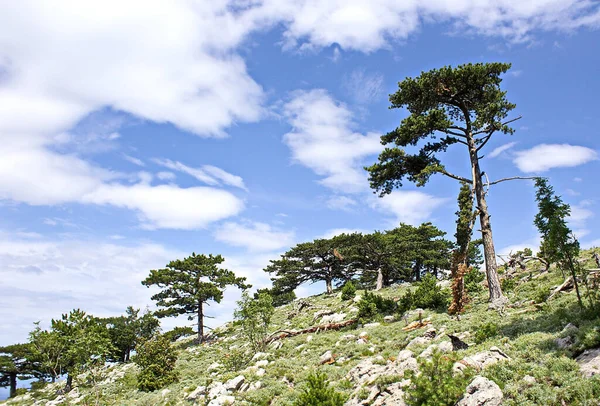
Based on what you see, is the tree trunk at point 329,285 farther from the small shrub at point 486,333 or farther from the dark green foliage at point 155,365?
the small shrub at point 486,333

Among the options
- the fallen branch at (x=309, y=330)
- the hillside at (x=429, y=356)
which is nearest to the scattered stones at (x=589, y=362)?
the hillside at (x=429, y=356)

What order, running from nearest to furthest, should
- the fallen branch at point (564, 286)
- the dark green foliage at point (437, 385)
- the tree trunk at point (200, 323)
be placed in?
the dark green foliage at point (437, 385)
the fallen branch at point (564, 286)
the tree trunk at point (200, 323)

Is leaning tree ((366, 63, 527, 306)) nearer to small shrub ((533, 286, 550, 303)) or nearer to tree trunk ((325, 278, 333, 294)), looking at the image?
small shrub ((533, 286, 550, 303))

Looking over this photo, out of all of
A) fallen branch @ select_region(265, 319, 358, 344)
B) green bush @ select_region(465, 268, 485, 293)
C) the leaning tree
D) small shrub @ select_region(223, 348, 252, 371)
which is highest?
the leaning tree

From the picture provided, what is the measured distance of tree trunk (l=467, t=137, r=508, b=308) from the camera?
62.6 ft

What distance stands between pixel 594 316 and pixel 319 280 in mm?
43898

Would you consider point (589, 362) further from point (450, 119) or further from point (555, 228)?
point (450, 119)

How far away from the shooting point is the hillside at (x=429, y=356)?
908cm

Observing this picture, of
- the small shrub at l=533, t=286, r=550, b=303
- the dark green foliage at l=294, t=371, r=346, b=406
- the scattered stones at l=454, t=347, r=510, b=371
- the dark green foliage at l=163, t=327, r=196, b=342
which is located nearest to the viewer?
the scattered stones at l=454, t=347, r=510, b=371

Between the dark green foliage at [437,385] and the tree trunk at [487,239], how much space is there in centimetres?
959

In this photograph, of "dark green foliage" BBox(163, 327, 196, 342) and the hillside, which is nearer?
the hillside

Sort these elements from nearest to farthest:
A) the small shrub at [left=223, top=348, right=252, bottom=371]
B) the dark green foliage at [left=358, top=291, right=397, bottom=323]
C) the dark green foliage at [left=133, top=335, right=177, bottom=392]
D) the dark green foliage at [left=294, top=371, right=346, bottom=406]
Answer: the dark green foliage at [left=294, top=371, right=346, bottom=406] < the small shrub at [left=223, top=348, right=252, bottom=371] < the dark green foliage at [left=133, top=335, right=177, bottom=392] < the dark green foliage at [left=358, top=291, right=397, bottom=323]

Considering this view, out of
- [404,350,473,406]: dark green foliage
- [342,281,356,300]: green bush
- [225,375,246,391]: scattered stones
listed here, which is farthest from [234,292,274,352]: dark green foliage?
[404,350,473,406]: dark green foliage

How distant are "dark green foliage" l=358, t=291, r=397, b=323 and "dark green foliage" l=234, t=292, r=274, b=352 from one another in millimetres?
5980
